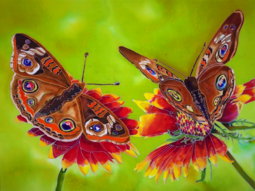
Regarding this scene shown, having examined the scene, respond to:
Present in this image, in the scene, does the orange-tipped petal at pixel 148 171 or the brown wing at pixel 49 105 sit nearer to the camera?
the brown wing at pixel 49 105

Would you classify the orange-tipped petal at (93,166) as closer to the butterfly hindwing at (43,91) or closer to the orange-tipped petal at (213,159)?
the butterfly hindwing at (43,91)

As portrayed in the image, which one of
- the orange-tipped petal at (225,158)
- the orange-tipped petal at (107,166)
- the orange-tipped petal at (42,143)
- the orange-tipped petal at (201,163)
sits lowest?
the orange-tipped petal at (107,166)

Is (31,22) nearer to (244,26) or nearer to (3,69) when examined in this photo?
(3,69)

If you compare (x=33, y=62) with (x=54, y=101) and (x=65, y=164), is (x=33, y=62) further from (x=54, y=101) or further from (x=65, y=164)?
(x=65, y=164)

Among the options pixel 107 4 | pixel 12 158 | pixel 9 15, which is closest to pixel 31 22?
pixel 9 15

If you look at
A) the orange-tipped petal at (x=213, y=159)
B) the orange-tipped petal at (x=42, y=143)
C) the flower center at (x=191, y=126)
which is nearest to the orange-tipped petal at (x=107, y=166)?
the orange-tipped petal at (x=42, y=143)

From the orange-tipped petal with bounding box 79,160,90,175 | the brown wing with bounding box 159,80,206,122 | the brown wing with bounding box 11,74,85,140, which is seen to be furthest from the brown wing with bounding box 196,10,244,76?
the orange-tipped petal with bounding box 79,160,90,175
